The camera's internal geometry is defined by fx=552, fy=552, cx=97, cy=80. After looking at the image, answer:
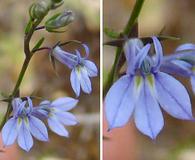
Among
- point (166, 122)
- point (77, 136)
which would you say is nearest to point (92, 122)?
point (77, 136)

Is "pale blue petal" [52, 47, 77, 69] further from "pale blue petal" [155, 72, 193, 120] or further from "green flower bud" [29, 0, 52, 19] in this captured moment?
"pale blue petal" [155, 72, 193, 120]

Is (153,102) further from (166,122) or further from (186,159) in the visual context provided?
(186,159)

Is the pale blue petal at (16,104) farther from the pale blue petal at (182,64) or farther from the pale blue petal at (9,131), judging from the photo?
the pale blue petal at (182,64)

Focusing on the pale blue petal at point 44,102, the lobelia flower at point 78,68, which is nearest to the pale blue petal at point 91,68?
the lobelia flower at point 78,68

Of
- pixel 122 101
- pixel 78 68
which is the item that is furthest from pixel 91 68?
pixel 122 101

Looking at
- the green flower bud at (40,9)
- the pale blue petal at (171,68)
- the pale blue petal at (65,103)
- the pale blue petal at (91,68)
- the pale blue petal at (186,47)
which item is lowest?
the pale blue petal at (65,103)

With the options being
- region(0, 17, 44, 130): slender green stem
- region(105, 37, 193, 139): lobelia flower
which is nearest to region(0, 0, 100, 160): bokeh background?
region(0, 17, 44, 130): slender green stem
